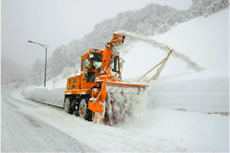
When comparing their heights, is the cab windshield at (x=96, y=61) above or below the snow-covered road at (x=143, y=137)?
above

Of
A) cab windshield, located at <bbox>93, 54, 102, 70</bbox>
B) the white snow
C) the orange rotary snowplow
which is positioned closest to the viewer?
the white snow

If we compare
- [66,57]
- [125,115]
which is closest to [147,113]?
[125,115]

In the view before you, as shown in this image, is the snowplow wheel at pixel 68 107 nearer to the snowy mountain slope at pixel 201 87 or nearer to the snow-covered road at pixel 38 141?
the snow-covered road at pixel 38 141

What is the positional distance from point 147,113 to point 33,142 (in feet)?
11.3

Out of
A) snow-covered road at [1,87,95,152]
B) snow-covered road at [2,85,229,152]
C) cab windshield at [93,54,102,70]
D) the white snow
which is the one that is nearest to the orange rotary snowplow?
cab windshield at [93,54,102,70]

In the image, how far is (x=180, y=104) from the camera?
554 cm

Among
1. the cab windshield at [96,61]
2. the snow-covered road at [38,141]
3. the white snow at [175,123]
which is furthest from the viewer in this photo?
the cab windshield at [96,61]

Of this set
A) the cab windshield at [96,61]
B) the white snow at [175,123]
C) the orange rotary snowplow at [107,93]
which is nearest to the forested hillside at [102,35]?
the cab windshield at [96,61]

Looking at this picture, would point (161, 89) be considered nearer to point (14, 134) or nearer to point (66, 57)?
point (14, 134)

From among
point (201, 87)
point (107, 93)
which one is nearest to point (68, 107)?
point (107, 93)

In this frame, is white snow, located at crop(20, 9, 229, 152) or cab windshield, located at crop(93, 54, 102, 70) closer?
white snow, located at crop(20, 9, 229, 152)

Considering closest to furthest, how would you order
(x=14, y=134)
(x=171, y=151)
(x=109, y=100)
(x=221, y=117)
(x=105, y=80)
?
(x=171, y=151) → (x=14, y=134) → (x=221, y=117) → (x=105, y=80) → (x=109, y=100)

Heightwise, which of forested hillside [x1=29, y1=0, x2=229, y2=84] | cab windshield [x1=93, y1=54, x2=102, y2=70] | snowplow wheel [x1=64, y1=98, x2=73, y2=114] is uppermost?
forested hillside [x1=29, y1=0, x2=229, y2=84]

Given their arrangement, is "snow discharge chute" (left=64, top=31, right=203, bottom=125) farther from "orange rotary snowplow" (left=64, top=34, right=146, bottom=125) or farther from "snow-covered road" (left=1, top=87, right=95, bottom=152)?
"snow-covered road" (left=1, top=87, right=95, bottom=152)
